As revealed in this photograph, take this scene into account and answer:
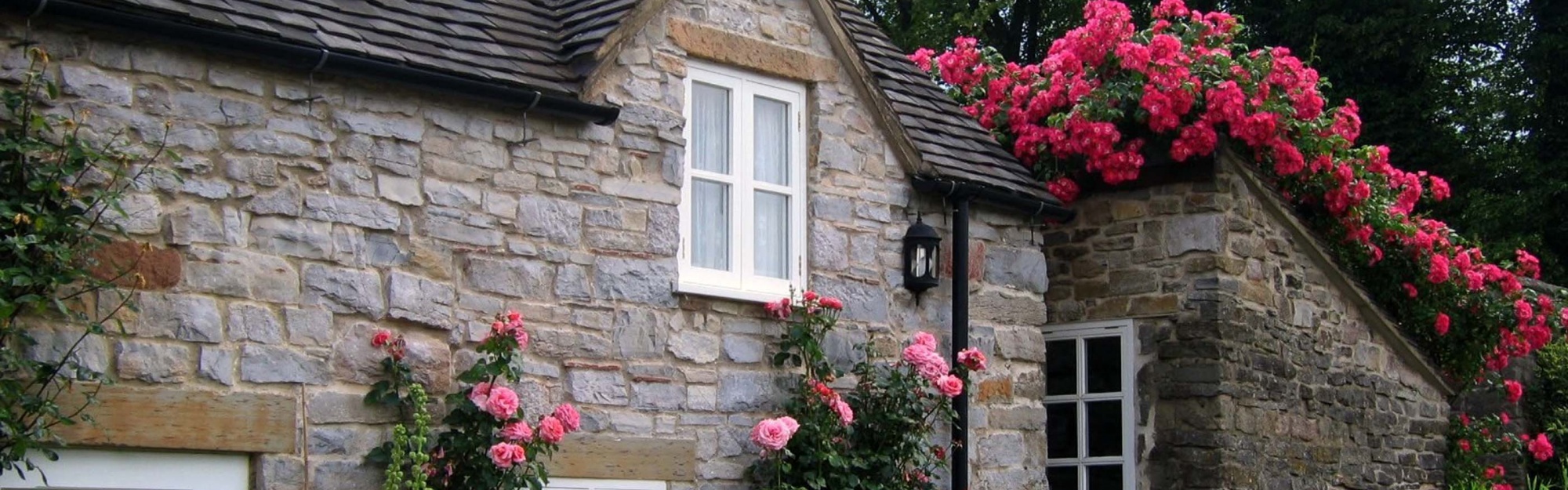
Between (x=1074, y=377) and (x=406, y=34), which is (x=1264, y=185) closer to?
(x=1074, y=377)

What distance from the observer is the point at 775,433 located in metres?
9.22

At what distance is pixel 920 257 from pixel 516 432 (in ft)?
9.70

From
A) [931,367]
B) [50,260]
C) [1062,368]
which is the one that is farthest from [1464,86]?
[50,260]

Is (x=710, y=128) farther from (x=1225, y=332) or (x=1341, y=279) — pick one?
(x=1341, y=279)

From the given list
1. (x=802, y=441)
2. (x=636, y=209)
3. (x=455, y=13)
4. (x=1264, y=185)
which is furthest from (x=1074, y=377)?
(x=455, y=13)

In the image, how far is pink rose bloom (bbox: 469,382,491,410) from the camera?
8133 millimetres

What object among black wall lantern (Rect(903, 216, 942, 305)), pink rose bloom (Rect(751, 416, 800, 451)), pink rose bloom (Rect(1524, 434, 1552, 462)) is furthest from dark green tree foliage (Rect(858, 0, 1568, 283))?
pink rose bloom (Rect(751, 416, 800, 451))

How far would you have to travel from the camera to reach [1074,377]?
1238 centimetres

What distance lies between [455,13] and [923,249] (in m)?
2.86

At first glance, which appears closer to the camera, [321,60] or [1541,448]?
[321,60]

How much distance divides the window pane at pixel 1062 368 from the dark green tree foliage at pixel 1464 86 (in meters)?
9.58

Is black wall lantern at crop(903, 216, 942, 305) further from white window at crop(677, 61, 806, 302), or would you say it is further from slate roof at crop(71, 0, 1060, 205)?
white window at crop(677, 61, 806, 302)

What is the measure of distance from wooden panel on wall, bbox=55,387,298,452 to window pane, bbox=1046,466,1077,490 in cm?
606

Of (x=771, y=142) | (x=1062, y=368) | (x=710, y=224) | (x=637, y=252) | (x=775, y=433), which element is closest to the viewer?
(x=637, y=252)
